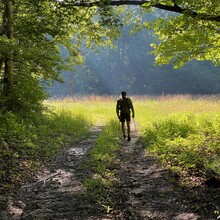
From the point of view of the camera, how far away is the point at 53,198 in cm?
604

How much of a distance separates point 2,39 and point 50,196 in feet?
17.2

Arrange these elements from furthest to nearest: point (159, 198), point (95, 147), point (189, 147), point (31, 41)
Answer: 1. point (31, 41)
2. point (95, 147)
3. point (189, 147)
4. point (159, 198)

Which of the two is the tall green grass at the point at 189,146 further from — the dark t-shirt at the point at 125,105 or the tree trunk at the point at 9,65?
the tree trunk at the point at 9,65

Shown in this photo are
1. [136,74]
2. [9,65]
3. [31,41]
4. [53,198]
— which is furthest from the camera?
[136,74]

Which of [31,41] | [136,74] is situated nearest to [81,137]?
[31,41]

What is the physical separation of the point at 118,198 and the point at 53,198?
123 centimetres

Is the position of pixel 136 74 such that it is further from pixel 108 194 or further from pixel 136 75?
pixel 108 194

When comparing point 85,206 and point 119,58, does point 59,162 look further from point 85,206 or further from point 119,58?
point 119,58

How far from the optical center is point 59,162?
8922 mm

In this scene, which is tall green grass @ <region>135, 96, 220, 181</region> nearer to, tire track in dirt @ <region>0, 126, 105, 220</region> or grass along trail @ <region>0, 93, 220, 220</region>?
grass along trail @ <region>0, 93, 220, 220</region>

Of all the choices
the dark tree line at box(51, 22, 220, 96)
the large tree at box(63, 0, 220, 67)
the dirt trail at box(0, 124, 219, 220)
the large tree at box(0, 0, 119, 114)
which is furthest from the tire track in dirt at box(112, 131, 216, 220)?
the dark tree line at box(51, 22, 220, 96)

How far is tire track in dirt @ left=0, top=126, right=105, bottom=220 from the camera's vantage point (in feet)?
17.1

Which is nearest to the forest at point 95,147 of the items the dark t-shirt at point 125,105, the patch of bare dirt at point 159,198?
the patch of bare dirt at point 159,198

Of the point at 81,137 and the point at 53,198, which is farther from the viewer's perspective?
the point at 81,137
